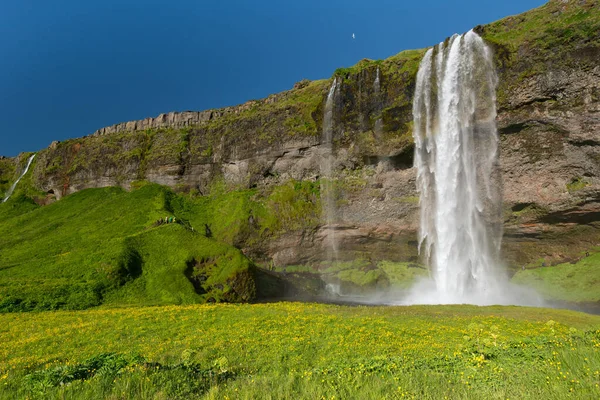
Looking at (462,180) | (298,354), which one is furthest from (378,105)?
(298,354)

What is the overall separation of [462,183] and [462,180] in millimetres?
345

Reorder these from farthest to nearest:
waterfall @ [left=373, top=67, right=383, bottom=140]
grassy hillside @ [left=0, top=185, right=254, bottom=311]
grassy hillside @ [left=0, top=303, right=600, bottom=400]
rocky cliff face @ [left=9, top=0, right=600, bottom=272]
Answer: waterfall @ [left=373, top=67, right=383, bottom=140]
rocky cliff face @ [left=9, top=0, right=600, bottom=272]
grassy hillside @ [left=0, top=185, right=254, bottom=311]
grassy hillside @ [left=0, top=303, right=600, bottom=400]

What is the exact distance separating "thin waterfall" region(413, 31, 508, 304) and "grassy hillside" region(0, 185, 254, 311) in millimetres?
21574

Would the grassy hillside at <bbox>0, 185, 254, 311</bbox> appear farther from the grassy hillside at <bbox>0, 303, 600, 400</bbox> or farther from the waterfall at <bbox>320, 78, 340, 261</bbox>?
the waterfall at <bbox>320, 78, 340, 261</bbox>

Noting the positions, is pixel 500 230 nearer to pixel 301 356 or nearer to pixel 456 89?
pixel 456 89

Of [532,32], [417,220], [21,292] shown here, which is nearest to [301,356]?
[21,292]

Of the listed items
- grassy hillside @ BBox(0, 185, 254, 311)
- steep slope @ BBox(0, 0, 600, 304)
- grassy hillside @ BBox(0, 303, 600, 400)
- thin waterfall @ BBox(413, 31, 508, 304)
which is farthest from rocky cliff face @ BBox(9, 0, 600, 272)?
grassy hillside @ BBox(0, 303, 600, 400)

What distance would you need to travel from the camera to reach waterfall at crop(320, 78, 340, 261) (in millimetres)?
51625

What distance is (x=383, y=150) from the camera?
49.2 metres

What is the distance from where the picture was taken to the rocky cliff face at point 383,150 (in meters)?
37.2

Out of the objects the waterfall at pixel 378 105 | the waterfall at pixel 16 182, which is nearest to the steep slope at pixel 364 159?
the waterfall at pixel 378 105

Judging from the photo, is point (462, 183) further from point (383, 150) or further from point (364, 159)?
point (364, 159)

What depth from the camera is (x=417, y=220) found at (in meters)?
45.7

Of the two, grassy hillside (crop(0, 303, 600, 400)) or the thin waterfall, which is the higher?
the thin waterfall
